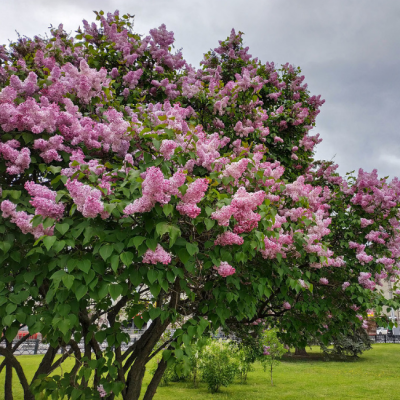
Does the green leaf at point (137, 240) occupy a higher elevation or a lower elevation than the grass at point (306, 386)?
higher

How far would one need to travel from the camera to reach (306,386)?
11.9 metres

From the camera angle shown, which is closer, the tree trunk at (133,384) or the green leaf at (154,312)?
the green leaf at (154,312)

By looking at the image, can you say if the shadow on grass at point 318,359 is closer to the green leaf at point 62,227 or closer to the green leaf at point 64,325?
the green leaf at point 64,325

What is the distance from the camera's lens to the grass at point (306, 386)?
33.3ft

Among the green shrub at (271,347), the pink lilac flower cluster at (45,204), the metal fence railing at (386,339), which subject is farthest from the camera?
the metal fence railing at (386,339)

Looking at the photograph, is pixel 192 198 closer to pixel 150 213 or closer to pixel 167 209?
pixel 167 209

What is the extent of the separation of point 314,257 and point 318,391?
8900mm

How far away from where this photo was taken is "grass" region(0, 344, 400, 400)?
33.3ft

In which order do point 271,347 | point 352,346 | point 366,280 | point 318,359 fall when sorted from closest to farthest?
1. point 366,280
2. point 271,347
3. point 352,346
4. point 318,359

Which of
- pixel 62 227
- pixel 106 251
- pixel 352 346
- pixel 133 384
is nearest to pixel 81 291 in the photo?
pixel 106 251

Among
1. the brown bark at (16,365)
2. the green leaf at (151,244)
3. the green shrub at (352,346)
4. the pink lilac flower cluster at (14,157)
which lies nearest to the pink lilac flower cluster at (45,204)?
the pink lilac flower cluster at (14,157)

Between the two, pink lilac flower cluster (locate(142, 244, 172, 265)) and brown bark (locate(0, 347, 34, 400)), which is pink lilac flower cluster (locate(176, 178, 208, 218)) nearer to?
pink lilac flower cluster (locate(142, 244, 172, 265))

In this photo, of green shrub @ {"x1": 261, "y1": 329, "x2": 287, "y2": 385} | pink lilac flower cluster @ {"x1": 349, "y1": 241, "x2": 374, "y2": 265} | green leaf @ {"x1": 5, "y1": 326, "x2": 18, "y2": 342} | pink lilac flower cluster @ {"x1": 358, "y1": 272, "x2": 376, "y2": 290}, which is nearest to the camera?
green leaf @ {"x1": 5, "y1": 326, "x2": 18, "y2": 342}

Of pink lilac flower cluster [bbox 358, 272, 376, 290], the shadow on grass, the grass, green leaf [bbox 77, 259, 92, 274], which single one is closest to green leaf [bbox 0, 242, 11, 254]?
green leaf [bbox 77, 259, 92, 274]
